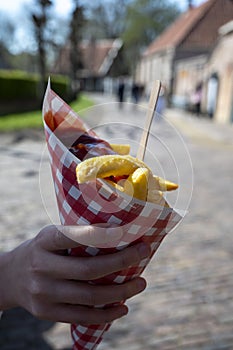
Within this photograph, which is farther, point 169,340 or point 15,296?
point 169,340

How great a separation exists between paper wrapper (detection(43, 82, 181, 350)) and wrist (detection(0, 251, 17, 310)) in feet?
0.68

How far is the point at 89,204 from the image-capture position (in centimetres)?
92

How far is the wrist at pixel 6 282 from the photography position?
1038mm

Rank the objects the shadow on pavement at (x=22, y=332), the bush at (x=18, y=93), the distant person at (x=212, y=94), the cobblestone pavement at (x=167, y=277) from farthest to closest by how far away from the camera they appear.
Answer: the bush at (x=18, y=93)
the distant person at (x=212, y=94)
the shadow on pavement at (x=22, y=332)
the cobblestone pavement at (x=167, y=277)

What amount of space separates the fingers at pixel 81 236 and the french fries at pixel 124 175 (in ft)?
0.35

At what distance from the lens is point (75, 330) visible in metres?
1.23

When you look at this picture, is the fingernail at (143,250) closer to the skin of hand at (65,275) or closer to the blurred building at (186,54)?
the skin of hand at (65,275)

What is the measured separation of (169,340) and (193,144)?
9876 mm

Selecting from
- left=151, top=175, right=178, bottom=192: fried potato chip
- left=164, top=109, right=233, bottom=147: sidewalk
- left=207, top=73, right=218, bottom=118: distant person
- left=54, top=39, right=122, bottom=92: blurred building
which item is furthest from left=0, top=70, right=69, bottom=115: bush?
left=54, top=39, right=122, bottom=92: blurred building

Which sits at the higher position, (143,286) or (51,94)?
(51,94)

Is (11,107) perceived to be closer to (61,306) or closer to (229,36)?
(229,36)

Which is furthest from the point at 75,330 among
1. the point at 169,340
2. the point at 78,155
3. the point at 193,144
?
the point at 193,144

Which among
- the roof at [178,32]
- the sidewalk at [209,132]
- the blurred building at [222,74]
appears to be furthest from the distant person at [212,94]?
the roof at [178,32]

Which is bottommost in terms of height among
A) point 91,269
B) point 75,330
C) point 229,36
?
point 75,330
